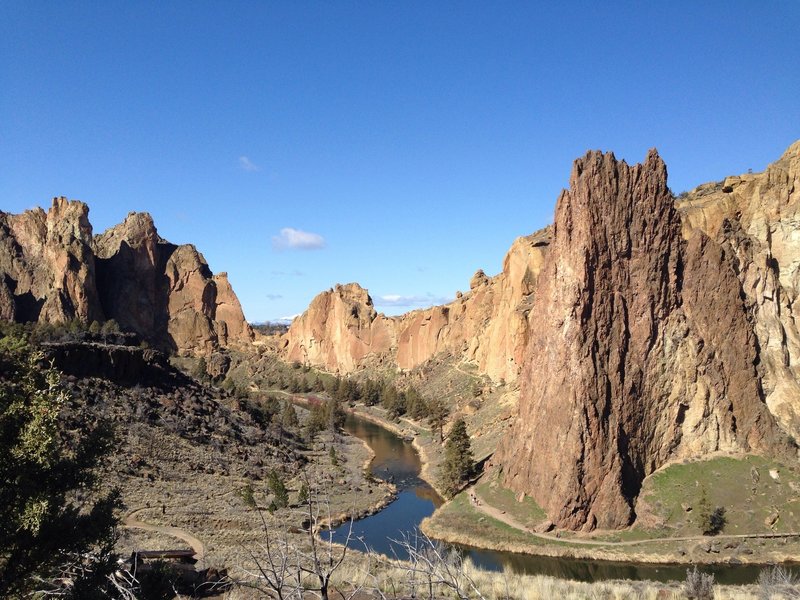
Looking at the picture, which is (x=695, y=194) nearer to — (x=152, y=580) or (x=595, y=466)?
(x=595, y=466)

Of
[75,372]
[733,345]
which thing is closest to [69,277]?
[75,372]

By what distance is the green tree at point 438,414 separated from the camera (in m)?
66.7

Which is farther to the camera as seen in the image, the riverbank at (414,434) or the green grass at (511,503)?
the riverbank at (414,434)

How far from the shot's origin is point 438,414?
2736 inches

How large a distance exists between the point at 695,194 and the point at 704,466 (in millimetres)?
24075

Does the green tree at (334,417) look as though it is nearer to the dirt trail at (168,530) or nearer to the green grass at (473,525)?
the green grass at (473,525)

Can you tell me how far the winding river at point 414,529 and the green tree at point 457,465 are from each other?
2.39 meters

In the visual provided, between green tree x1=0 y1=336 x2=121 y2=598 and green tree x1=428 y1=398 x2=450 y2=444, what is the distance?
52989 millimetres

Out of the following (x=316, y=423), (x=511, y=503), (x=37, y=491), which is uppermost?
(x=37, y=491)

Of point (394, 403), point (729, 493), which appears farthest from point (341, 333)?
point (729, 493)

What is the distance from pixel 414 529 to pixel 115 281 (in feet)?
400

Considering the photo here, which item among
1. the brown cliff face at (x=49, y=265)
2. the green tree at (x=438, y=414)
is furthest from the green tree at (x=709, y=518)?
the brown cliff face at (x=49, y=265)

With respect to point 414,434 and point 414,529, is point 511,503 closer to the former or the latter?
point 414,529

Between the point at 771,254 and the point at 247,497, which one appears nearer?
the point at 247,497
